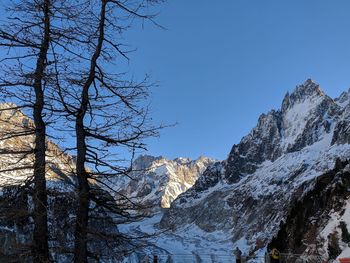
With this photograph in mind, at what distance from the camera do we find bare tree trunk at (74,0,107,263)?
6.83 m

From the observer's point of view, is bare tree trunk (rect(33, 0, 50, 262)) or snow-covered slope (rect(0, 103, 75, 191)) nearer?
bare tree trunk (rect(33, 0, 50, 262))

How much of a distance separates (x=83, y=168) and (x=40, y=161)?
2.08 ft

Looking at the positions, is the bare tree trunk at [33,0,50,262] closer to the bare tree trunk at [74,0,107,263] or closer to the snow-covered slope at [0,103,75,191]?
the snow-covered slope at [0,103,75,191]

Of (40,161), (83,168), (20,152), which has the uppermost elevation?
(20,152)

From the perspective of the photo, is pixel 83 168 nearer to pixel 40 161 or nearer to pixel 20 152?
pixel 40 161

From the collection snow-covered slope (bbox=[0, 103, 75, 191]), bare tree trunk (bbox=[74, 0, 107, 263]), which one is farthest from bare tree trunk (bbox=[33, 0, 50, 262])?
bare tree trunk (bbox=[74, 0, 107, 263])

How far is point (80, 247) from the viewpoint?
683 cm

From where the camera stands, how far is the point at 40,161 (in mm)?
7164

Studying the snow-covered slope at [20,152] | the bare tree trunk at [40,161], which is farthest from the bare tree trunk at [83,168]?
the bare tree trunk at [40,161]

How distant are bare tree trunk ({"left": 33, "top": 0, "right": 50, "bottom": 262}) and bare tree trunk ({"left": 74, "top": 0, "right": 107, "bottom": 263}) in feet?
1.58

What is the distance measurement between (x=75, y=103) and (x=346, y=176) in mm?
37404

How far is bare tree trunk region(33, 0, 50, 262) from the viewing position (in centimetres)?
691

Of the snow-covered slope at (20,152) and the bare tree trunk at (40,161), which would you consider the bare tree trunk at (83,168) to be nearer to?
the snow-covered slope at (20,152)

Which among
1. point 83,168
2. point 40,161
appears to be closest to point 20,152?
point 40,161
